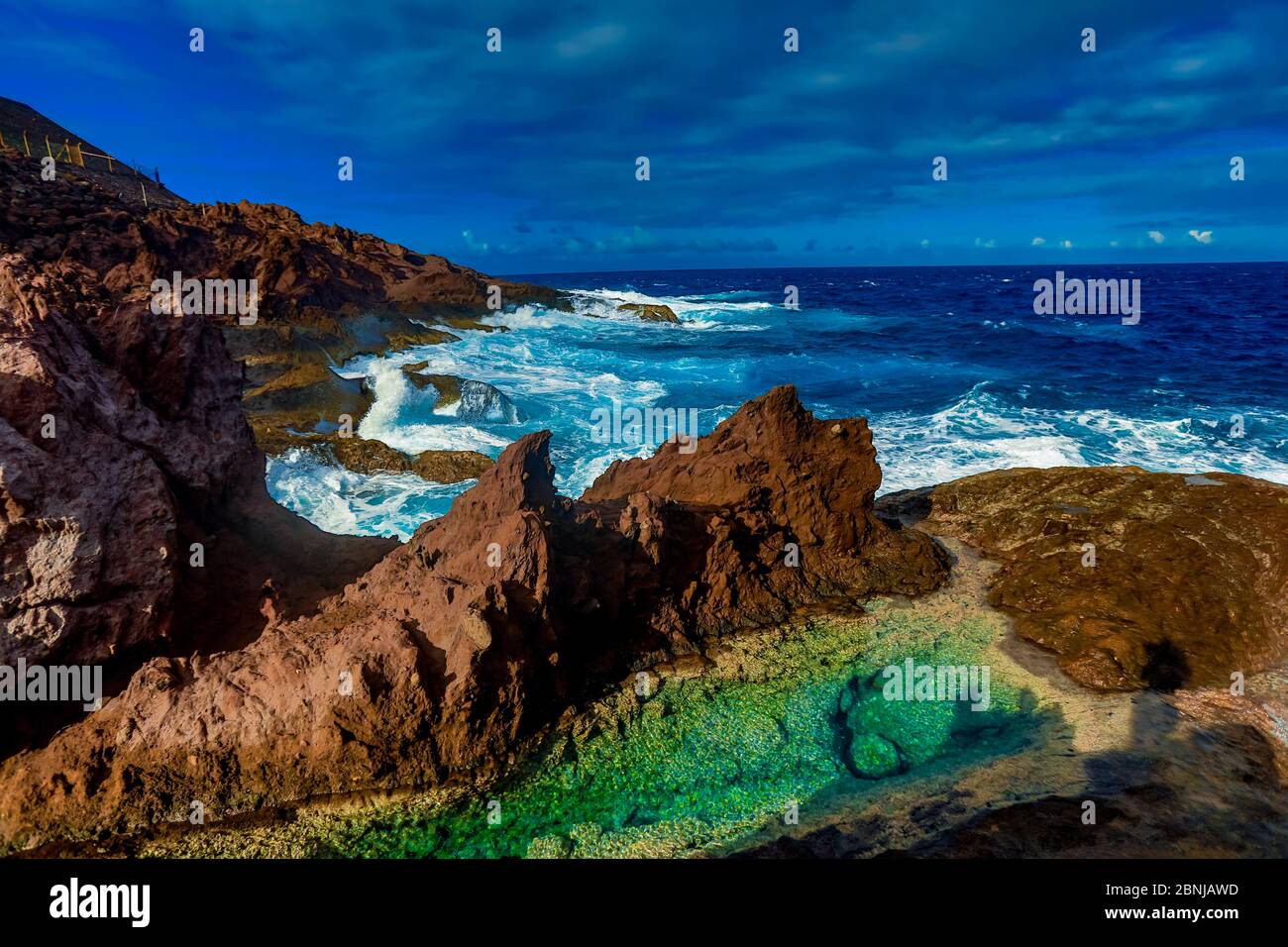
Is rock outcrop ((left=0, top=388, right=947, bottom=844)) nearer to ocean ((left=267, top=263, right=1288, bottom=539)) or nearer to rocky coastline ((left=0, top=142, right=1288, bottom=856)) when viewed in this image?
rocky coastline ((left=0, top=142, right=1288, bottom=856))

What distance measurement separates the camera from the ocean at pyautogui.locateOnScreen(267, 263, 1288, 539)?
17.3 meters

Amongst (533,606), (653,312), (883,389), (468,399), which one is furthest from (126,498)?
(653,312)

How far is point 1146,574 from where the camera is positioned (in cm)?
831

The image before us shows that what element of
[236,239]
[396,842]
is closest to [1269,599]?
[396,842]

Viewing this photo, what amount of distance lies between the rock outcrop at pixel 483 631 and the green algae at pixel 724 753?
46 cm

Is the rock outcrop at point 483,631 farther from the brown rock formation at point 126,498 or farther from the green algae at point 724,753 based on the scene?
the brown rock formation at point 126,498

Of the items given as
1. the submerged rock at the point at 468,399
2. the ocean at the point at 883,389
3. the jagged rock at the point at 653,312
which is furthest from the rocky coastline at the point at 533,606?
the jagged rock at the point at 653,312

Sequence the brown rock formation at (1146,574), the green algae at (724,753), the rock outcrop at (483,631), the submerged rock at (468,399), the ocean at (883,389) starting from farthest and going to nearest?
the submerged rock at (468,399)
the ocean at (883,389)
the brown rock formation at (1146,574)
the rock outcrop at (483,631)
the green algae at (724,753)

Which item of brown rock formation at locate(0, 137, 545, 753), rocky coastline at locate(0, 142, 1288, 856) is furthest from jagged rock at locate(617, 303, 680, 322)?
brown rock formation at locate(0, 137, 545, 753)

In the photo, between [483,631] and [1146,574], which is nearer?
[483,631]

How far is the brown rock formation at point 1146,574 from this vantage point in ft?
23.7

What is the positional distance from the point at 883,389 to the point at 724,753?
25.0 m

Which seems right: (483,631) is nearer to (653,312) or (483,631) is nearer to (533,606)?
(533,606)
